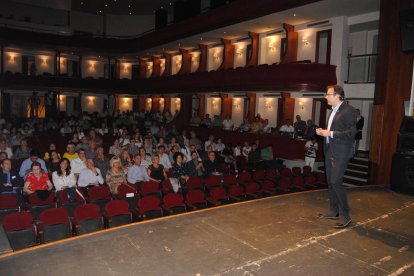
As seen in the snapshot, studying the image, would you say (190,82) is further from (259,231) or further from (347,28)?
(259,231)

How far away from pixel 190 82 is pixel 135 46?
25.6 ft

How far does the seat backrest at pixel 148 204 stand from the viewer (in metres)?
6.13

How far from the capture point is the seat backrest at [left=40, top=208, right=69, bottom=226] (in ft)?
17.0

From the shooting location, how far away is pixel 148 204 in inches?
244

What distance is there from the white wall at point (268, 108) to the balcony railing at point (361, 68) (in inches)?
162

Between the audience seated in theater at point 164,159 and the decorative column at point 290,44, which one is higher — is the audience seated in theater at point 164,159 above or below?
below

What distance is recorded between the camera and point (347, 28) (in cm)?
1323

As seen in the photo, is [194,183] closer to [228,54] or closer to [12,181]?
[12,181]

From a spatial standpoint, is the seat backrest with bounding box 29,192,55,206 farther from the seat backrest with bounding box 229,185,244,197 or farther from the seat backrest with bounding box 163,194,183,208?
the seat backrest with bounding box 229,185,244,197

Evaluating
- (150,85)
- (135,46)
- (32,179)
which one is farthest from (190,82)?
(32,179)

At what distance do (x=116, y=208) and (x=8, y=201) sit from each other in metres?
2.05

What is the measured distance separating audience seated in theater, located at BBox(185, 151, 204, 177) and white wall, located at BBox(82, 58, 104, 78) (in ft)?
73.4

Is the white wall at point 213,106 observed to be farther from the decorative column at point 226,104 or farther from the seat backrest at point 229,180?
the seat backrest at point 229,180

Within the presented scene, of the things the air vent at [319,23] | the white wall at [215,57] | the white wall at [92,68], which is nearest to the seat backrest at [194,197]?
the air vent at [319,23]
